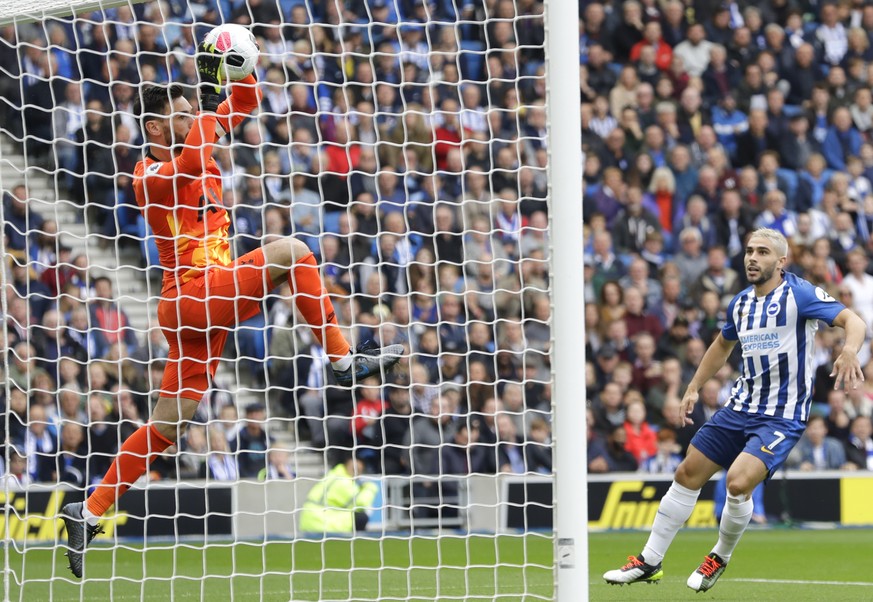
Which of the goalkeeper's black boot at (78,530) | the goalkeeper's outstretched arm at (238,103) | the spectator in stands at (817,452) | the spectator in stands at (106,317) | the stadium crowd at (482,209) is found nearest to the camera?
the goalkeeper's outstretched arm at (238,103)

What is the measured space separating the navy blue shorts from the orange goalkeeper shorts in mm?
2639

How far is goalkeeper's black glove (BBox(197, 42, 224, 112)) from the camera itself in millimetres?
6492

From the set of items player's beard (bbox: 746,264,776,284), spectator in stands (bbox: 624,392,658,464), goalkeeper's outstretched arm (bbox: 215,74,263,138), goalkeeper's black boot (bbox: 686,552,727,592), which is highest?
goalkeeper's outstretched arm (bbox: 215,74,263,138)

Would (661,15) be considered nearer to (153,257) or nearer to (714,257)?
(714,257)

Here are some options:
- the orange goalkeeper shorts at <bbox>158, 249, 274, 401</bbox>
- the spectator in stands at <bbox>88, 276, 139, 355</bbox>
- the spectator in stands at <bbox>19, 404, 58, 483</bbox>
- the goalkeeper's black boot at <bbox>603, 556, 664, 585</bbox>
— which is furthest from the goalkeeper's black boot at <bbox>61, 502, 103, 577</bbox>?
the spectator in stands at <bbox>88, 276, 139, 355</bbox>

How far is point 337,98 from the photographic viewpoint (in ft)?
42.3

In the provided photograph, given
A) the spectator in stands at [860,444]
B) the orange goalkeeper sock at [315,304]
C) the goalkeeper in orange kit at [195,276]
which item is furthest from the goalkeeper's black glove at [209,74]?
the spectator in stands at [860,444]

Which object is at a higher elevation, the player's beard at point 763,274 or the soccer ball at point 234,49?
the soccer ball at point 234,49

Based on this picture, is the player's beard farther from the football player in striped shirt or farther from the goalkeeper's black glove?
the goalkeeper's black glove

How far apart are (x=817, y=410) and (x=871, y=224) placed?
247 centimetres

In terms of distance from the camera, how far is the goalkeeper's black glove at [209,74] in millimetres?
6492

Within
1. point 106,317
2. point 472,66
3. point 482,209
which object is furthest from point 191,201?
point 472,66

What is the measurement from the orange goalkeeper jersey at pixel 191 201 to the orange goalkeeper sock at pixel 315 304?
1.26 ft

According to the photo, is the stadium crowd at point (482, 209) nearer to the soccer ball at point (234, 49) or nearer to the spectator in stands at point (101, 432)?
the spectator in stands at point (101, 432)
